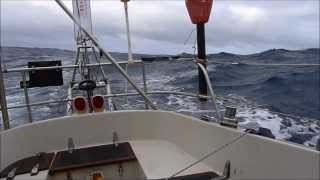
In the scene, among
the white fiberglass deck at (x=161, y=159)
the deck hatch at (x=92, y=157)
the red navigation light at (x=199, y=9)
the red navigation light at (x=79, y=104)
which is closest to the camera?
the white fiberglass deck at (x=161, y=159)

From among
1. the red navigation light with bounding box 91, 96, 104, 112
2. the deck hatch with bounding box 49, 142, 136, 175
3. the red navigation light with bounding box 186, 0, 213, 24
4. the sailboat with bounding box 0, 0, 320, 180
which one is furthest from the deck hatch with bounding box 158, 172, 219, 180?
the red navigation light with bounding box 186, 0, 213, 24

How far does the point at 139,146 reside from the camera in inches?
134

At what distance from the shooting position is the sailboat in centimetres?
222

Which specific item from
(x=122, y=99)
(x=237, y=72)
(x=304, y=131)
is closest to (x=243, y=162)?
(x=304, y=131)

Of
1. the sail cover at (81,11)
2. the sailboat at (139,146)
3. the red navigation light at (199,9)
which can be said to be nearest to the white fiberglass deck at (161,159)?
the sailboat at (139,146)

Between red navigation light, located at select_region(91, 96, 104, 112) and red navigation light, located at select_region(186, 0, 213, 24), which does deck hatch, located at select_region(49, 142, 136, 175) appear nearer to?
red navigation light, located at select_region(91, 96, 104, 112)

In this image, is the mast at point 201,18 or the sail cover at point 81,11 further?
the sail cover at point 81,11

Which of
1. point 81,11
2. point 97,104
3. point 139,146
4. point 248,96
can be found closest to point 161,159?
point 139,146

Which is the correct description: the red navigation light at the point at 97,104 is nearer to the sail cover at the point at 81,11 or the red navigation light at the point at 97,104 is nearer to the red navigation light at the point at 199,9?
the red navigation light at the point at 199,9

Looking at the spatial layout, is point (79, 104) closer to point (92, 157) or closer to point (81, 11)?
point (92, 157)

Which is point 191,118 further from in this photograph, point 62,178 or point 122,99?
point 122,99

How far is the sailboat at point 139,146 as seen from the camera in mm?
2225

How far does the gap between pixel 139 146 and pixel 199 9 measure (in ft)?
4.84

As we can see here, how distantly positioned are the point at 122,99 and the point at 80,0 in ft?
8.24
